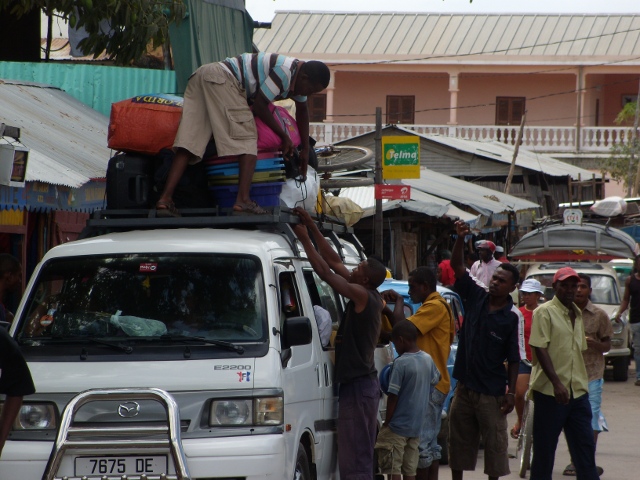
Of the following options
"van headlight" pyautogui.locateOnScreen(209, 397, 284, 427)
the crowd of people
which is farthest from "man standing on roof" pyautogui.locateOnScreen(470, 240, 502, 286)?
"van headlight" pyautogui.locateOnScreen(209, 397, 284, 427)

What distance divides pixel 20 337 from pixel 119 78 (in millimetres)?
7993

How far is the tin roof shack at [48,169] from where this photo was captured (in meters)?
Result: 9.07

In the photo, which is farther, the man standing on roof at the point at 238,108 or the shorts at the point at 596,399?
the shorts at the point at 596,399

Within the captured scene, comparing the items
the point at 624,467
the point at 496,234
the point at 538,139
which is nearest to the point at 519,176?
the point at 496,234

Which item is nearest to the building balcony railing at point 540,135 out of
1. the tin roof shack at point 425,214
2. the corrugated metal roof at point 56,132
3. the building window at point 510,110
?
the building window at point 510,110

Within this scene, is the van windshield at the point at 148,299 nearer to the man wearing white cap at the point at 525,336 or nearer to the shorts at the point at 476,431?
the shorts at the point at 476,431

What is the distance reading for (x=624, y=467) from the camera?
10328 millimetres

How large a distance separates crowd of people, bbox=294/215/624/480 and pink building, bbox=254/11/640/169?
3227 cm

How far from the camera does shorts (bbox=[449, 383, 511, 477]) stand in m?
8.08

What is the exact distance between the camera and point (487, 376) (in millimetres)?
8070

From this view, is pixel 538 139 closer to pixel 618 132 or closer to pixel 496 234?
pixel 618 132

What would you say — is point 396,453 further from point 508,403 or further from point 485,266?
point 485,266

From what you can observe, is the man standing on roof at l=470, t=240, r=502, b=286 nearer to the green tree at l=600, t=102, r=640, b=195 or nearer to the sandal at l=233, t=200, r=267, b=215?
the sandal at l=233, t=200, r=267, b=215

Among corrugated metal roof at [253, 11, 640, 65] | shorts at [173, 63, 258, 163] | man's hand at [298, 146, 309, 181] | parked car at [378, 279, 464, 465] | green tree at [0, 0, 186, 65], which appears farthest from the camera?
corrugated metal roof at [253, 11, 640, 65]
